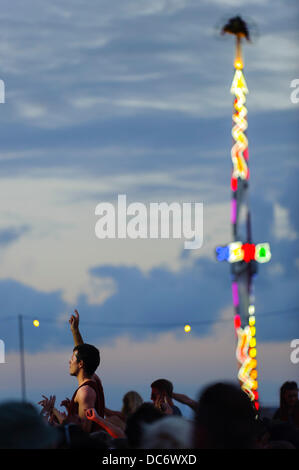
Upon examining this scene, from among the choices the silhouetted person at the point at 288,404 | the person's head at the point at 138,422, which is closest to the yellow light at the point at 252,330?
the silhouetted person at the point at 288,404

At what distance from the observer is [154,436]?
3.75 m

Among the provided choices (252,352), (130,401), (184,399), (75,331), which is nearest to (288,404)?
(184,399)

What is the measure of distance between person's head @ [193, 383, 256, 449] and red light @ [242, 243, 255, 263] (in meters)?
14.7

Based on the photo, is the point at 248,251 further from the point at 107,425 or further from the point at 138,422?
the point at 138,422

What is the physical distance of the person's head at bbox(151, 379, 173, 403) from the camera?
8.18m

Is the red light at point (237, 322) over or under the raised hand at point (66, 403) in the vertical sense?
over

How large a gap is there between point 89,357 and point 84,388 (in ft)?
0.96

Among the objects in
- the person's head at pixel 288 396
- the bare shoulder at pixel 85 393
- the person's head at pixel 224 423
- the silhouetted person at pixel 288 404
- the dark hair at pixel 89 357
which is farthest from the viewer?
the person's head at pixel 288 396

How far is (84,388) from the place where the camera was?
7070mm

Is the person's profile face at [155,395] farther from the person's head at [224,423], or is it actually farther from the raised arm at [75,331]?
the person's head at [224,423]

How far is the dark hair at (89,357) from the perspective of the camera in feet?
23.6

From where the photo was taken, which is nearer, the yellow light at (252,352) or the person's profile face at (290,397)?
the person's profile face at (290,397)

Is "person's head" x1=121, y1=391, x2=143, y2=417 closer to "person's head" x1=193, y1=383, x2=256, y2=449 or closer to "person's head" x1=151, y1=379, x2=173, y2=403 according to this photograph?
"person's head" x1=151, y1=379, x2=173, y2=403
